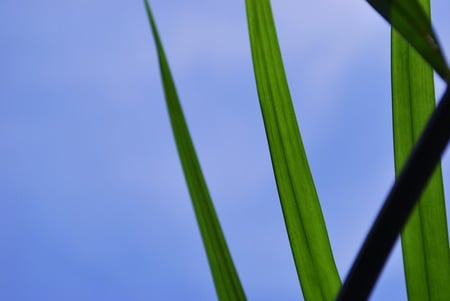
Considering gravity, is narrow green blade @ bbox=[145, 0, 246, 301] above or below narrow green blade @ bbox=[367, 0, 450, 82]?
below

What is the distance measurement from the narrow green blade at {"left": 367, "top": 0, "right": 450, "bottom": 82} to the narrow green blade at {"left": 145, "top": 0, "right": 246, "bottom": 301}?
0.32 ft

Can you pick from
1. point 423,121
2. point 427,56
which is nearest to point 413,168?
point 427,56

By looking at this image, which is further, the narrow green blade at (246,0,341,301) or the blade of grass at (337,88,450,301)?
the narrow green blade at (246,0,341,301)

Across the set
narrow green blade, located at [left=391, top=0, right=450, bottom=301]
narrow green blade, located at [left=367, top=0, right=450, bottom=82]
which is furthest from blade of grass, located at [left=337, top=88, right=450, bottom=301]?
narrow green blade, located at [left=391, top=0, right=450, bottom=301]

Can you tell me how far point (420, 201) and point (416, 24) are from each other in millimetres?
166

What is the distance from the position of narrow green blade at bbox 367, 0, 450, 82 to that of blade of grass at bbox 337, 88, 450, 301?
0.22 ft

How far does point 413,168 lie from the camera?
16 centimetres

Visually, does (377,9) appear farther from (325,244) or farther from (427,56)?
(325,244)

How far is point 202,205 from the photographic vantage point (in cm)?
30

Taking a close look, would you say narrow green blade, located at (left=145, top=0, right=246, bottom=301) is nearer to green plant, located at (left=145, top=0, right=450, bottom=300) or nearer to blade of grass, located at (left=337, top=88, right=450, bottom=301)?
green plant, located at (left=145, top=0, right=450, bottom=300)

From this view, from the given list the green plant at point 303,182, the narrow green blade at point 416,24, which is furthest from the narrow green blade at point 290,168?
the narrow green blade at point 416,24

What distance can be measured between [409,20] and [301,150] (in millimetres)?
174

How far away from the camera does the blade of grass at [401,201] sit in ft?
0.52

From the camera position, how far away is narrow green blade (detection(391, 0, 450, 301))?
0.36 m
